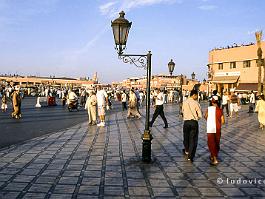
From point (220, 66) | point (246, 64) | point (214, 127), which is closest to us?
point (214, 127)

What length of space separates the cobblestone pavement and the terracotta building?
37.2 metres

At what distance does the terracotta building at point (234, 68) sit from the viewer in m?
45.5

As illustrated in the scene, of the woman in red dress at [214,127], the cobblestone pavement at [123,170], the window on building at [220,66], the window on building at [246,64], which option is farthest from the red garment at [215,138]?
the window on building at [220,66]

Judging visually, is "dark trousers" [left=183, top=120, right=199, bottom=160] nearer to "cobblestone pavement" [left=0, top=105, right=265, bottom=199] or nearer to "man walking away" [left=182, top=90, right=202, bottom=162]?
"man walking away" [left=182, top=90, right=202, bottom=162]

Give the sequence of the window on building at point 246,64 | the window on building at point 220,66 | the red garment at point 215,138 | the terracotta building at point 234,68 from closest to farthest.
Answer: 1. the red garment at point 215,138
2. the terracotta building at point 234,68
3. the window on building at point 246,64
4. the window on building at point 220,66

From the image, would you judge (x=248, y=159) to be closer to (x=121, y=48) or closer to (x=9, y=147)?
(x=121, y=48)

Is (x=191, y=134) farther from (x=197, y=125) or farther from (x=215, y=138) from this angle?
(x=215, y=138)

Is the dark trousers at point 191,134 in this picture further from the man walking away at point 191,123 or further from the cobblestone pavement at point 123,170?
the cobblestone pavement at point 123,170

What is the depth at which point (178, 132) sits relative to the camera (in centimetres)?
1257

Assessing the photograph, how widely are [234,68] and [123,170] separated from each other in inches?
1741

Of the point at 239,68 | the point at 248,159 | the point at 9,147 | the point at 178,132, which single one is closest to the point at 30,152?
the point at 9,147

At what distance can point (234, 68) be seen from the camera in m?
48.2

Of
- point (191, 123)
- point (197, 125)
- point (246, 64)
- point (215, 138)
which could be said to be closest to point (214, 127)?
point (215, 138)

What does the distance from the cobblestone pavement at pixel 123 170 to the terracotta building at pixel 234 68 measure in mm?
37208
